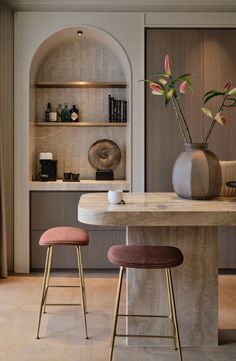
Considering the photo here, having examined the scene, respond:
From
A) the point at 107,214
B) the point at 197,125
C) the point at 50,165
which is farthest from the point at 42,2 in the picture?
the point at 107,214

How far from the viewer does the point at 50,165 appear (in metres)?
4.97

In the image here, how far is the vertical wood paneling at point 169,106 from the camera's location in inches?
186

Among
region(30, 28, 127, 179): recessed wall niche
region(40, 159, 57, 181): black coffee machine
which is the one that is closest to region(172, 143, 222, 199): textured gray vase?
region(40, 159, 57, 181): black coffee machine

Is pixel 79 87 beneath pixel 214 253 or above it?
above

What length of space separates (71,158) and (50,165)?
37cm

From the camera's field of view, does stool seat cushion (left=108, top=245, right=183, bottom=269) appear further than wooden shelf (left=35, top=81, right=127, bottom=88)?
No

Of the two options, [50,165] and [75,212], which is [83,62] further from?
[75,212]

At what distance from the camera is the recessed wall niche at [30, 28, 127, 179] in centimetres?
522

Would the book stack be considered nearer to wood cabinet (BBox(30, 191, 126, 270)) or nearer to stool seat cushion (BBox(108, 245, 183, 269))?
wood cabinet (BBox(30, 191, 126, 270))

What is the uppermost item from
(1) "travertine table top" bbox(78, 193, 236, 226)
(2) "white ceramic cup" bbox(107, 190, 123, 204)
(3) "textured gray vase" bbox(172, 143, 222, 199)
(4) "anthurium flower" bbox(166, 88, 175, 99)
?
(4) "anthurium flower" bbox(166, 88, 175, 99)

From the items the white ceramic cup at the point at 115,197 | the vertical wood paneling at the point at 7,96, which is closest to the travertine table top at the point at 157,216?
the white ceramic cup at the point at 115,197

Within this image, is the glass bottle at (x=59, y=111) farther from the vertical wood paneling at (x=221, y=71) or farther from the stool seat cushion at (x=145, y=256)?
the stool seat cushion at (x=145, y=256)

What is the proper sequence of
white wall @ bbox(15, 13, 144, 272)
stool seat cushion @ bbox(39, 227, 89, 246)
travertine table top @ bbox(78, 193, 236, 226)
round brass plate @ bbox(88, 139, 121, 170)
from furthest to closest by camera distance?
round brass plate @ bbox(88, 139, 121, 170)
white wall @ bbox(15, 13, 144, 272)
stool seat cushion @ bbox(39, 227, 89, 246)
travertine table top @ bbox(78, 193, 236, 226)

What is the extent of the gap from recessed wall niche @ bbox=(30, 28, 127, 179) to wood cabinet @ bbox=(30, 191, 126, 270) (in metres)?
0.56
